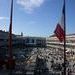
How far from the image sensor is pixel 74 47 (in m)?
134

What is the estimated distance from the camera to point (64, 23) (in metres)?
26.8

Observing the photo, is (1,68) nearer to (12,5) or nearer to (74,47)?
(12,5)

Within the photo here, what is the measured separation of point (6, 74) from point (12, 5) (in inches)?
574

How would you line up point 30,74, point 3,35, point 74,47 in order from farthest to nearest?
point 74,47 → point 3,35 → point 30,74

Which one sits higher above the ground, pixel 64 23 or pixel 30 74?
pixel 64 23

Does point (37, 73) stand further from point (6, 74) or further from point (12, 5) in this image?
point (12, 5)

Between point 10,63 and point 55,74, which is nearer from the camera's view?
point 10,63

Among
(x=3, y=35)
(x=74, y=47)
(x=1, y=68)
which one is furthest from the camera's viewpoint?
(x=74, y=47)

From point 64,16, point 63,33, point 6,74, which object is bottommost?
point 6,74

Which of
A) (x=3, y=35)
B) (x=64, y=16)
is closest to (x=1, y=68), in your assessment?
(x=64, y=16)

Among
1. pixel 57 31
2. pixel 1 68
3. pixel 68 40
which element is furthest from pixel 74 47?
pixel 57 31

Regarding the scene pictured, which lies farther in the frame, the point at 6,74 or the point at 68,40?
the point at 68,40

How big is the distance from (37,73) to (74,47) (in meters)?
97.8

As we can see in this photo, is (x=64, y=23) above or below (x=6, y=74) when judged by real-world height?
above
